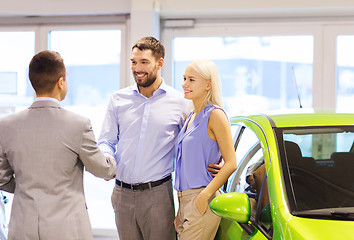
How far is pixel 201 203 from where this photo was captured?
2.65 meters

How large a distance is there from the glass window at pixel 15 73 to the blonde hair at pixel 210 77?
416cm

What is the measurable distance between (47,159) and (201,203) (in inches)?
33.6

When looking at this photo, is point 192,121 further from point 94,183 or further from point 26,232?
point 94,183

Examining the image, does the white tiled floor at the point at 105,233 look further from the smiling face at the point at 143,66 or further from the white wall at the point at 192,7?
the smiling face at the point at 143,66

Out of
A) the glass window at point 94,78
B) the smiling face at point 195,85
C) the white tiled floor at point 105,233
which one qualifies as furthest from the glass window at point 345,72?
the smiling face at point 195,85

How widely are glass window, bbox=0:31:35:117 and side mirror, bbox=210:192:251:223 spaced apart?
470 centimetres

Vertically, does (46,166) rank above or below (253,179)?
above

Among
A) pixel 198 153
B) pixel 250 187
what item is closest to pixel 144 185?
pixel 198 153

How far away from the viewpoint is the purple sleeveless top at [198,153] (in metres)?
2.77

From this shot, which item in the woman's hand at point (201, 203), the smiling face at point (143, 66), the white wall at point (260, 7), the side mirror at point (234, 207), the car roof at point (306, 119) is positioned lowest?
the woman's hand at point (201, 203)

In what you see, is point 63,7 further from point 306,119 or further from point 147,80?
point 306,119

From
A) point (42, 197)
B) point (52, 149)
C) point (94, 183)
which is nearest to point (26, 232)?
point (42, 197)

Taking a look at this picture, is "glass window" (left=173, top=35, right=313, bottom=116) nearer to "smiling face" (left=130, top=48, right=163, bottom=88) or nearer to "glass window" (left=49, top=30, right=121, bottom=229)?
"glass window" (left=49, top=30, right=121, bottom=229)

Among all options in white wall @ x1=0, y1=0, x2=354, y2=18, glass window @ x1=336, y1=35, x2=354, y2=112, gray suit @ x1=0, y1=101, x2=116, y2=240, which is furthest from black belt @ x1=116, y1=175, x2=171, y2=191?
glass window @ x1=336, y1=35, x2=354, y2=112
